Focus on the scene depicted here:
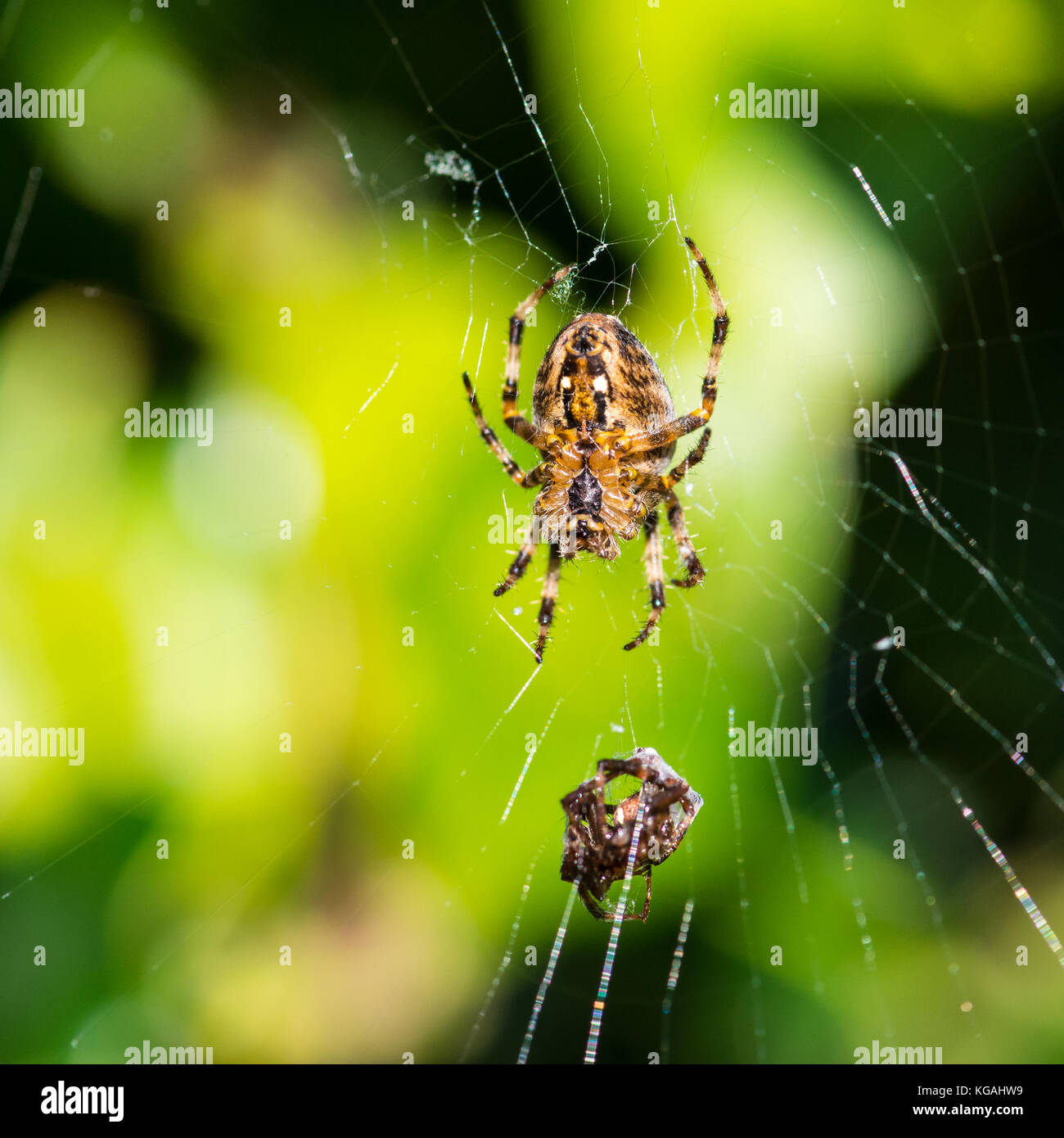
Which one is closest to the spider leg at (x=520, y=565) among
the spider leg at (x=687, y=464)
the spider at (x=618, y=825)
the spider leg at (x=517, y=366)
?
the spider leg at (x=517, y=366)

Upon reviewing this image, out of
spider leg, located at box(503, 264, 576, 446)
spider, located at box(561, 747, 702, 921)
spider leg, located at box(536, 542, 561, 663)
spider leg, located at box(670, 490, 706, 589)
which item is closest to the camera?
spider, located at box(561, 747, 702, 921)

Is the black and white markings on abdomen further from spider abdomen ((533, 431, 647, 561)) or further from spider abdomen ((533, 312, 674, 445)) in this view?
spider abdomen ((533, 312, 674, 445))

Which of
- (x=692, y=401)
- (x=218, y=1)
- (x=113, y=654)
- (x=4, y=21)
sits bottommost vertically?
(x=113, y=654)

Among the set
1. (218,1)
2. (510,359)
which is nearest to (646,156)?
(510,359)

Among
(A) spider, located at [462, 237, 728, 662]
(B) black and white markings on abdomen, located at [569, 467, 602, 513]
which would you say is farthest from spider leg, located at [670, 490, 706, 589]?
(B) black and white markings on abdomen, located at [569, 467, 602, 513]

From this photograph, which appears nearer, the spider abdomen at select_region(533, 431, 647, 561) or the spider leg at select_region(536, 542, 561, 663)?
the spider leg at select_region(536, 542, 561, 663)

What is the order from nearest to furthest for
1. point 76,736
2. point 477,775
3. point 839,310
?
1. point 76,736
2. point 477,775
3. point 839,310
